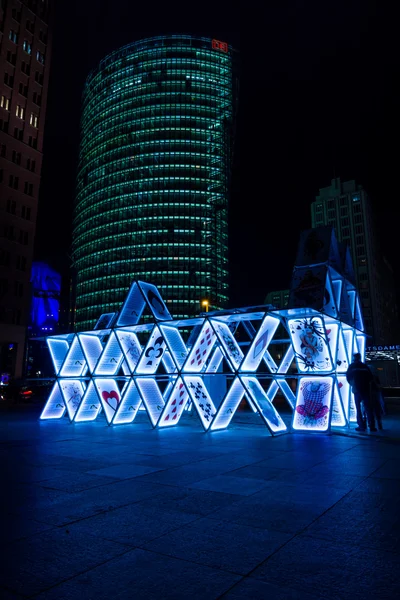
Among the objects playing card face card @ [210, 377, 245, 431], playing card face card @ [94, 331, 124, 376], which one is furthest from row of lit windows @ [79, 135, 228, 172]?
playing card face card @ [210, 377, 245, 431]

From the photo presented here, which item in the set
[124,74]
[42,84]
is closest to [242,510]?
[42,84]

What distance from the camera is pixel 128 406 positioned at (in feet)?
48.1

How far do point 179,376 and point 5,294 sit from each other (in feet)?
129

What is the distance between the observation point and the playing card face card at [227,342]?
39.8ft

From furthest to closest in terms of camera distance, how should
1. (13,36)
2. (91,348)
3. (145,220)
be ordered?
1. (145,220)
2. (13,36)
3. (91,348)

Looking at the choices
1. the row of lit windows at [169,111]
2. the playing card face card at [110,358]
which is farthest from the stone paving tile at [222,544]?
the row of lit windows at [169,111]

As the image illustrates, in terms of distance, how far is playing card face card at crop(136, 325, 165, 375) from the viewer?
1376 centimetres

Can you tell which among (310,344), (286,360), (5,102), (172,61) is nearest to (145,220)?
(172,61)

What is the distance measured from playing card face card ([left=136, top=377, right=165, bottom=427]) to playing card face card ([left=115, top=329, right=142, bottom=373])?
2.00ft

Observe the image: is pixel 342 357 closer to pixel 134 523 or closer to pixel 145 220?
pixel 134 523

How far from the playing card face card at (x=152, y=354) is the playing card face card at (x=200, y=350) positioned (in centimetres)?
155

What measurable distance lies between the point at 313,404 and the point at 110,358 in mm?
7512

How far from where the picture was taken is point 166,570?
119 inches

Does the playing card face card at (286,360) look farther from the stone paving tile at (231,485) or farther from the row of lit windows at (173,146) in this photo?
the row of lit windows at (173,146)
